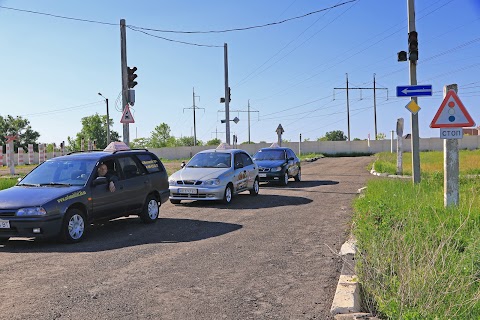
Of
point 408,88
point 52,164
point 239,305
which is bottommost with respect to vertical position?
point 239,305

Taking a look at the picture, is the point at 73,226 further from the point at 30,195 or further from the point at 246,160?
the point at 246,160

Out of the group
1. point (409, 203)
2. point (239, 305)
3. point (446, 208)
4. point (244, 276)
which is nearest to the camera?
point (239, 305)

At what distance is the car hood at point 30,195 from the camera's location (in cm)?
857

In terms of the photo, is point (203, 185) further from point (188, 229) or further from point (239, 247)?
point (239, 247)

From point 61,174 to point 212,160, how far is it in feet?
20.9

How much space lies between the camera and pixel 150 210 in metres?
11.3

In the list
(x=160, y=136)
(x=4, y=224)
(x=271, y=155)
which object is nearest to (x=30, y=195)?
(x=4, y=224)

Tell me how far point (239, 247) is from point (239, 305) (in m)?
3.02

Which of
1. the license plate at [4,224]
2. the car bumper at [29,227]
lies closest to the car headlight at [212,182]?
the car bumper at [29,227]

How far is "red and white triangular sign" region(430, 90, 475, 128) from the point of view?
31.2ft

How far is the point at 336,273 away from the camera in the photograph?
6555mm

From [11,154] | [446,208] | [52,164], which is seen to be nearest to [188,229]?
[52,164]

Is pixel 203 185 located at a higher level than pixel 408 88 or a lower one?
lower

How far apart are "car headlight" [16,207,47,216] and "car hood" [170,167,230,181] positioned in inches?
247
